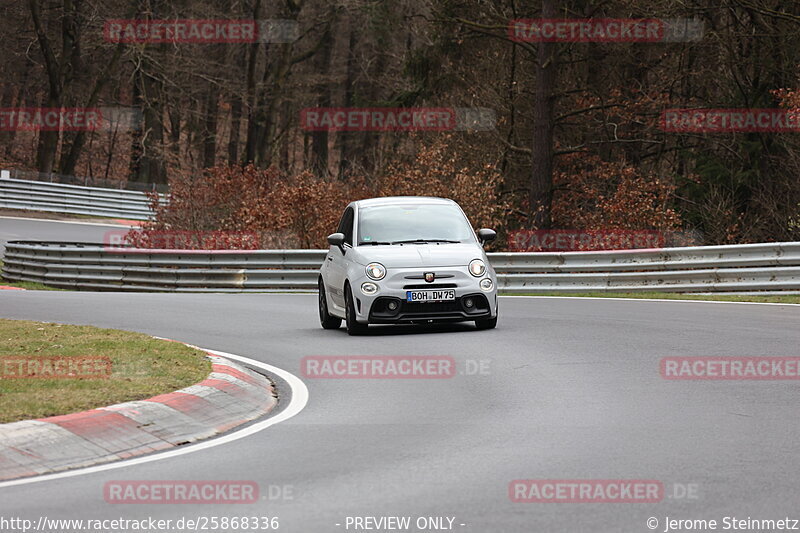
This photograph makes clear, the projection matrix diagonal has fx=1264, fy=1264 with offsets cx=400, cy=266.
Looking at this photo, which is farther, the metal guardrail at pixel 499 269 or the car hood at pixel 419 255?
the metal guardrail at pixel 499 269

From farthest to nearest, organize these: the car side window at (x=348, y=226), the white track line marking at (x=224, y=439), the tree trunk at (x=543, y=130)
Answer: the tree trunk at (x=543, y=130), the car side window at (x=348, y=226), the white track line marking at (x=224, y=439)

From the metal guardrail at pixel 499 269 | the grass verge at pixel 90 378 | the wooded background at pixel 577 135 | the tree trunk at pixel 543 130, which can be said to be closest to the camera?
the grass verge at pixel 90 378

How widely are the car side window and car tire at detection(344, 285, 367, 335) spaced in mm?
939

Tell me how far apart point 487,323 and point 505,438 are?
293 inches

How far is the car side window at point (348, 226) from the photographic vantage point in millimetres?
16797

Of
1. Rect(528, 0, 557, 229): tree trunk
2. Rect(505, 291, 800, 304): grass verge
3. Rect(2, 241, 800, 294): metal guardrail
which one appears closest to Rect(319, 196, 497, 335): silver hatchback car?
Rect(505, 291, 800, 304): grass verge

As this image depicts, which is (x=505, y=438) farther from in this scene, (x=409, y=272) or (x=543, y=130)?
(x=543, y=130)

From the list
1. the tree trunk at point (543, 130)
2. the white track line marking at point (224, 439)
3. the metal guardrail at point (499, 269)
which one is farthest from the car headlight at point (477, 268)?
the tree trunk at point (543, 130)

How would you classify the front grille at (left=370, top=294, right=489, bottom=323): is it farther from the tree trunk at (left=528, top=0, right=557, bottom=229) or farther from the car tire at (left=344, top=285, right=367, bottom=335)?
the tree trunk at (left=528, top=0, right=557, bottom=229)

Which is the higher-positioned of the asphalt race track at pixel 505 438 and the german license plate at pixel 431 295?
the german license plate at pixel 431 295

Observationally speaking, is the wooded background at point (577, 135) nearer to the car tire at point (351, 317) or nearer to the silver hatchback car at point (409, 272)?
the silver hatchback car at point (409, 272)

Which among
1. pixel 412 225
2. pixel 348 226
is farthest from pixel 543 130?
pixel 412 225

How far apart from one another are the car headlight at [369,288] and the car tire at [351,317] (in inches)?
10.7

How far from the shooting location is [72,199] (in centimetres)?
4816
